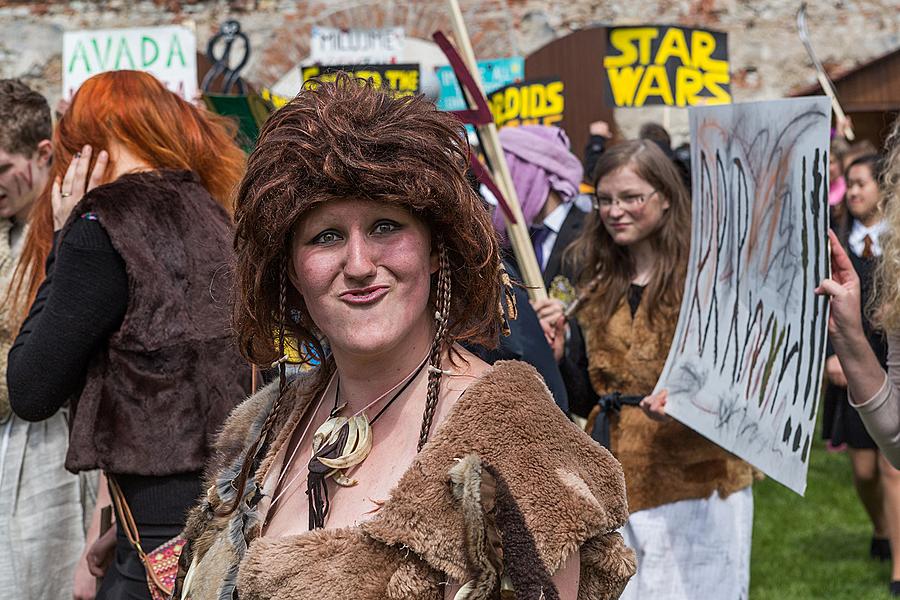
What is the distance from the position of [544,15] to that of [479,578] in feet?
41.0

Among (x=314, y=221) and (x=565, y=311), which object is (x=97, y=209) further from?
(x=565, y=311)

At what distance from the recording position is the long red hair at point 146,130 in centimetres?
295

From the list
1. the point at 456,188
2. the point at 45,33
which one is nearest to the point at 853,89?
the point at 45,33

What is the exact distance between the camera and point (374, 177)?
1.76 metres

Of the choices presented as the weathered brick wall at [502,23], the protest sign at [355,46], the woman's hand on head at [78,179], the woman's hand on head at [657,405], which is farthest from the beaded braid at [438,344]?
the weathered brick wall at [502,23]

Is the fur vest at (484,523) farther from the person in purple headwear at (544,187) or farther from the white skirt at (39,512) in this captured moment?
the person in purple headwear at (544,187)

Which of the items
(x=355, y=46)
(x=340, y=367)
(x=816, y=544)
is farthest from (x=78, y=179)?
(x=355, y=46)

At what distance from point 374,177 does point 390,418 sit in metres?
0.37

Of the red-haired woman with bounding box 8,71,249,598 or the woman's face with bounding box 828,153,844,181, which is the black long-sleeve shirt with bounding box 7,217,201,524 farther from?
the woman's face with bounding box 828,153,844,181

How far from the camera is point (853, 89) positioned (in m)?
11.0

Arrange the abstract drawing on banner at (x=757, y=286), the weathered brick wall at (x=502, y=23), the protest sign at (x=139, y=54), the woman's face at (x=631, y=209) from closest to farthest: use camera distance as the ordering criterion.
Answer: the abstract drawing on banner at (x=757, y=286)
the woman's face at (x=631, y=209)
the protest sign at (x=139, y=54)
the weathered brick wall at (x=502, y=23)

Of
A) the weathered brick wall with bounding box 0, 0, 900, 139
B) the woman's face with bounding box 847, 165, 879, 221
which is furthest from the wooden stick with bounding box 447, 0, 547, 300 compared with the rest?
the weathered brick wall with bounding box 0, 0, 900, 139

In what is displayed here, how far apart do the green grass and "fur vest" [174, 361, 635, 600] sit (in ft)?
14.5

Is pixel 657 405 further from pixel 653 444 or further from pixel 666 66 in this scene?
pixel 666 66
